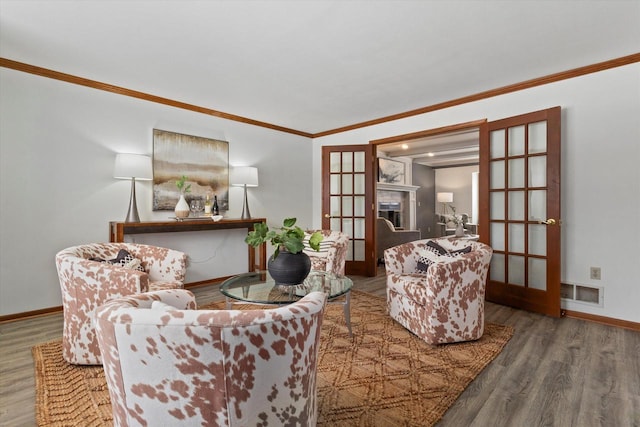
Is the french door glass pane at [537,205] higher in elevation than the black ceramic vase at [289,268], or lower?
higher

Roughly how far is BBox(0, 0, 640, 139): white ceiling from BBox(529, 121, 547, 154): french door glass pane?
50cm

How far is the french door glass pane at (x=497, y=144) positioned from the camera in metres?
3.54

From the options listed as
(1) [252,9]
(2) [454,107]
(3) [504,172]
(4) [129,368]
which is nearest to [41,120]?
(1) [252,9]

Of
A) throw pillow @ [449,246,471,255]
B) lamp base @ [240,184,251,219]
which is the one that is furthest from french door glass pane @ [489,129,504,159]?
lamp base @ [240,184,251,219]

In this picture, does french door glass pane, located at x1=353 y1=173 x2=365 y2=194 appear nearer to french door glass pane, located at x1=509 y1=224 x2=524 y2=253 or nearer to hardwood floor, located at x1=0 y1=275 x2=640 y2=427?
french door glass pane, located at x1=509 y1=224 x2=524 y2=253

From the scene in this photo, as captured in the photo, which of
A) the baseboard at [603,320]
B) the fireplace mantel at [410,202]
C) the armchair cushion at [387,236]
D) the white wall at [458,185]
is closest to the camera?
the baseboard at [603,320]

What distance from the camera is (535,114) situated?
10.5 ft

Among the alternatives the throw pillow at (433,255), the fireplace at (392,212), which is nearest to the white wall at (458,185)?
the fireplace at (392,212)

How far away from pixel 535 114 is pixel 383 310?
2479 mm

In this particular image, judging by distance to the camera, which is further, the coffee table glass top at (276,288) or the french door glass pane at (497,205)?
Answer: the french door glass pane at (497,205)

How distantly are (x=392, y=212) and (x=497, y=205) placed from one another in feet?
15.4

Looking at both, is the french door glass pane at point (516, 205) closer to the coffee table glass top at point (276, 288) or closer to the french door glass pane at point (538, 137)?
the french door glass pane at point (538, 137)

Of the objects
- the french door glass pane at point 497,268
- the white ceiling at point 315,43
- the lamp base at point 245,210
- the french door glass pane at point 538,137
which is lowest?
the french door glass pane at point 497,268

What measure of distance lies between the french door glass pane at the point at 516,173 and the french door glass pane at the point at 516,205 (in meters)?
0.09
